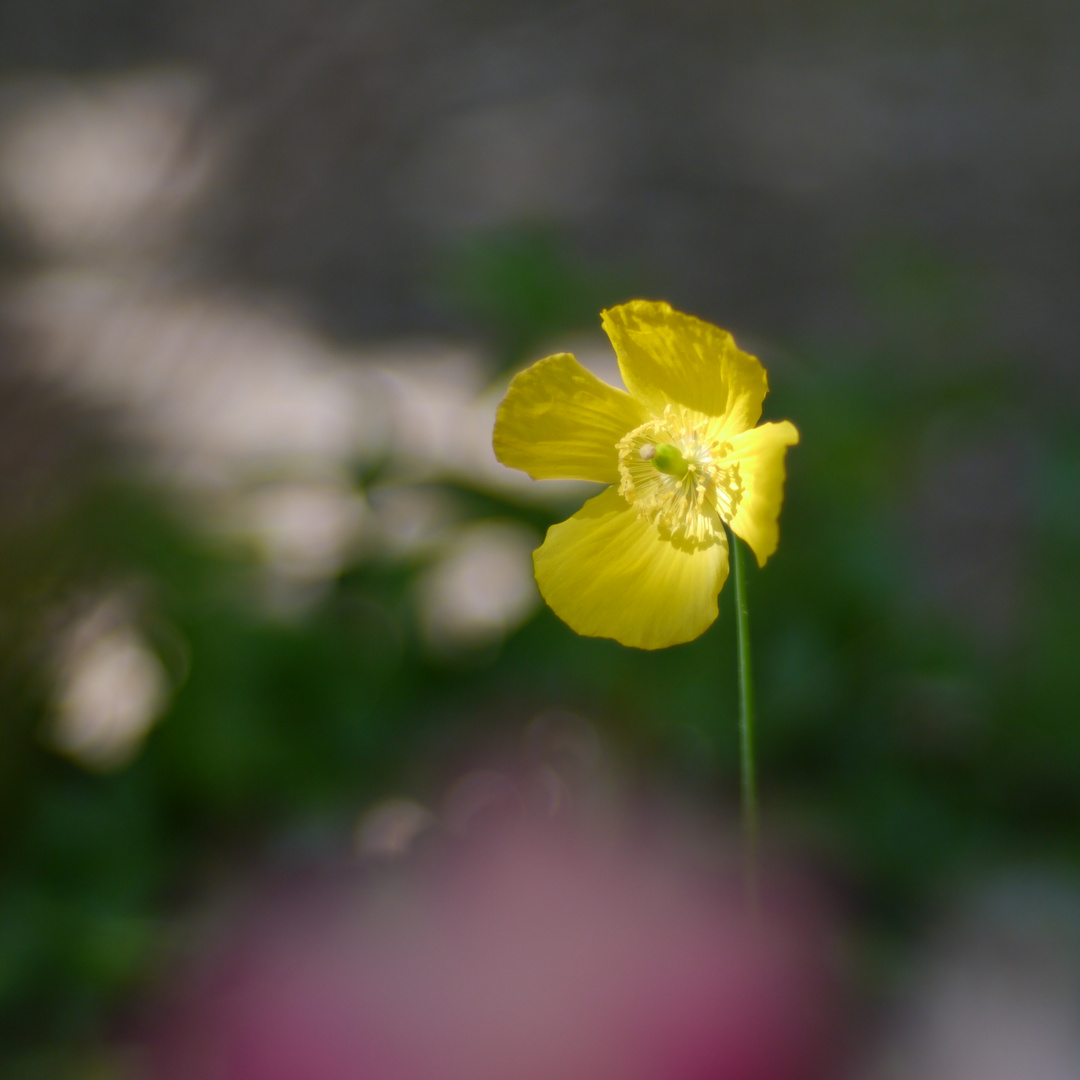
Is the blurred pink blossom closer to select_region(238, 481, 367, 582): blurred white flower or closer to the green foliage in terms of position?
the green foliage

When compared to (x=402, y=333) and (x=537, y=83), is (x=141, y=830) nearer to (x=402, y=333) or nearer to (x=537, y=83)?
(x=402, y=333)

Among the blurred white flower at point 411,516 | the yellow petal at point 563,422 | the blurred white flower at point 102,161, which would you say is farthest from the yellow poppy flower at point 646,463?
the blurred white flower at point 102,161

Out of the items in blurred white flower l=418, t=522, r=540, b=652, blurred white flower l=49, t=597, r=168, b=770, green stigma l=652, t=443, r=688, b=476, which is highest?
blurred white flower l=418, t=522, r=540, b=652

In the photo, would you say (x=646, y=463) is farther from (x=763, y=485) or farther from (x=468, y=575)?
(x=468, y=575)

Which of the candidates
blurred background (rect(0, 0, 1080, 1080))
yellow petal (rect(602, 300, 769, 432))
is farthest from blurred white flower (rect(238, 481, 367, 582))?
yellow petal (rect(602, 300, 769, 432))

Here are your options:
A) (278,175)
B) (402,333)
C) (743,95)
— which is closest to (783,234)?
(743,95)

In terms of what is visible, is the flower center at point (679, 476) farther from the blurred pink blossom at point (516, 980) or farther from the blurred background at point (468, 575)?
the blurred background at point (468, 575)

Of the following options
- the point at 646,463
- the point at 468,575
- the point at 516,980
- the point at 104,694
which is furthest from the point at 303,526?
the point at 646,463
